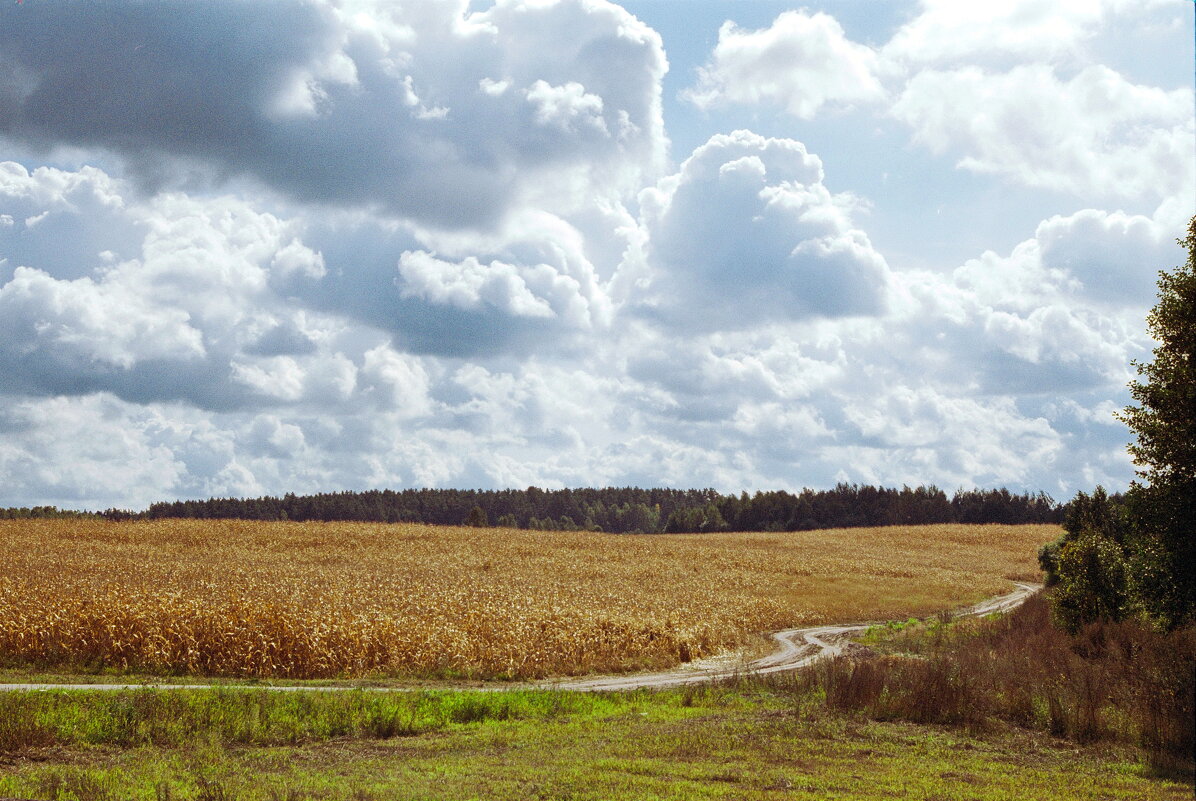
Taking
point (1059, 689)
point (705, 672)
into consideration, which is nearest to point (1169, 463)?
point (1059, 689)

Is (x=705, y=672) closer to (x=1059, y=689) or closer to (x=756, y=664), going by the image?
(x=756, y=664)

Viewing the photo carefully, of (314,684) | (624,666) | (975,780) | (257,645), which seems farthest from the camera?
(624,666)

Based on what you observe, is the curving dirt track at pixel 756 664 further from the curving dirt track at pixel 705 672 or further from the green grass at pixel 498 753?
the green grass at pixel 498 753

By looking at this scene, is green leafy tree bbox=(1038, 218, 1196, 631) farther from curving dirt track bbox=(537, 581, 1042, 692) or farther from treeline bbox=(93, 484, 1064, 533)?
treeline bbox=(93, 484, 1064, 533)

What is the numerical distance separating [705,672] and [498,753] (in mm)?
15171

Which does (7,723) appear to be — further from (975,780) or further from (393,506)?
(393,506)

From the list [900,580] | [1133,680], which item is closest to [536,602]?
[1133,680]

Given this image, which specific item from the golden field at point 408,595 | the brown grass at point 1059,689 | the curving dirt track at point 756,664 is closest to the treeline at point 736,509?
the golden field at point 408,595

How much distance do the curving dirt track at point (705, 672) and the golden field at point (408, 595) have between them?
42.3 inches

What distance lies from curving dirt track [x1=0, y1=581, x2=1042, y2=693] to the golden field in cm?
107

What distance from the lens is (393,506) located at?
17538 centimetres

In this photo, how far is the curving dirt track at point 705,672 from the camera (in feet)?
70.5

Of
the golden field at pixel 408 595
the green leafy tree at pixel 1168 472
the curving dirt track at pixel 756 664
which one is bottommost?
the curving dirt track at pixel 756 664

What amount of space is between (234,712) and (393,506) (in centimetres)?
16259
